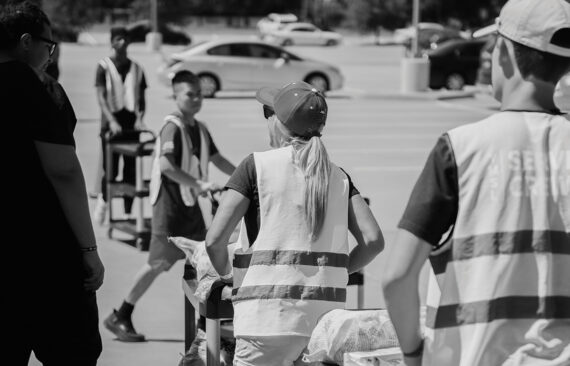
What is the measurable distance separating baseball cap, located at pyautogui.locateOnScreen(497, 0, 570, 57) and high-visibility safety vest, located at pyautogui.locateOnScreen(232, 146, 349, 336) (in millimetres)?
1312

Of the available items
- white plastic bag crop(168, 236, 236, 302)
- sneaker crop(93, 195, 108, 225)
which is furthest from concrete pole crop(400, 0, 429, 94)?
white plastic bag crop(168, 236, 236, 302)

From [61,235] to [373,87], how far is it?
1071 inches

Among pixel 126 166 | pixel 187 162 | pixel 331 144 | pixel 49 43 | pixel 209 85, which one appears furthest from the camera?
pixel 209 85

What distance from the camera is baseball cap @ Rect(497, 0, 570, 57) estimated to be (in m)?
2.41

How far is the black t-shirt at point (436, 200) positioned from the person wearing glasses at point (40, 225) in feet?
5.33

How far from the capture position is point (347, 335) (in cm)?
316

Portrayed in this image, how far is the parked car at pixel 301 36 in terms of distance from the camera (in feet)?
199

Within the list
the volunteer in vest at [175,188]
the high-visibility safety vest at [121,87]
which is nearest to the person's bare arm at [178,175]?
the volunteer in vest at [175,188]

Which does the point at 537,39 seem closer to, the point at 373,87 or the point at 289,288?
the point at 289,288

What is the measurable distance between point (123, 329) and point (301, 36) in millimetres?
55628

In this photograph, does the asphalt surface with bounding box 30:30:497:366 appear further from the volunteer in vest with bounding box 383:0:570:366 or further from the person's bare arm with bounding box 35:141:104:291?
the volunteer in vest with bounding box 383:0:570:366

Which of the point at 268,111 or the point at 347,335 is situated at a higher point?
the point at 268,111

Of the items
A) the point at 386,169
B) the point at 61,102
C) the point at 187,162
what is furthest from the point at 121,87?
the point at 61,102

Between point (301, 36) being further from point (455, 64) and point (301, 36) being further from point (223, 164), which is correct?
point (223, 164)
